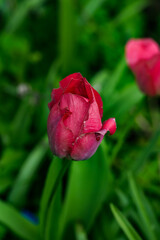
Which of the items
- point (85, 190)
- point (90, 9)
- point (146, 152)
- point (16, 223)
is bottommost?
point (16, 223)

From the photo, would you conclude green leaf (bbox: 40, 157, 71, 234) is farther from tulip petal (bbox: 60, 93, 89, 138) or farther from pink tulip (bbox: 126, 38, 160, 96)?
pink tulip (bbox: 126, 38, 160, 96)

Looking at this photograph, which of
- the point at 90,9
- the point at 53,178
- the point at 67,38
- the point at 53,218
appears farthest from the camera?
the point at 90,9

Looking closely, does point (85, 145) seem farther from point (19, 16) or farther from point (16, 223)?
point (19, 16)

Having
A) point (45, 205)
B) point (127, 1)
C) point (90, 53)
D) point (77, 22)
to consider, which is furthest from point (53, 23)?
point (45, 205)

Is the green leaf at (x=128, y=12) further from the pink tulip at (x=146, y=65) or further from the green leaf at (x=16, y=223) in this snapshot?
the green leaf at (x=16, y=223)

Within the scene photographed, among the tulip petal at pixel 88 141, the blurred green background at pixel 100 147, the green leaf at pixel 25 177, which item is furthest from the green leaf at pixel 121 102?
the tulip petal at pixel 88 141

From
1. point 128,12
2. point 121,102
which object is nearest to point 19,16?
point 128,12

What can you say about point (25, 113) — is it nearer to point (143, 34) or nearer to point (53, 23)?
point (53, 23)
